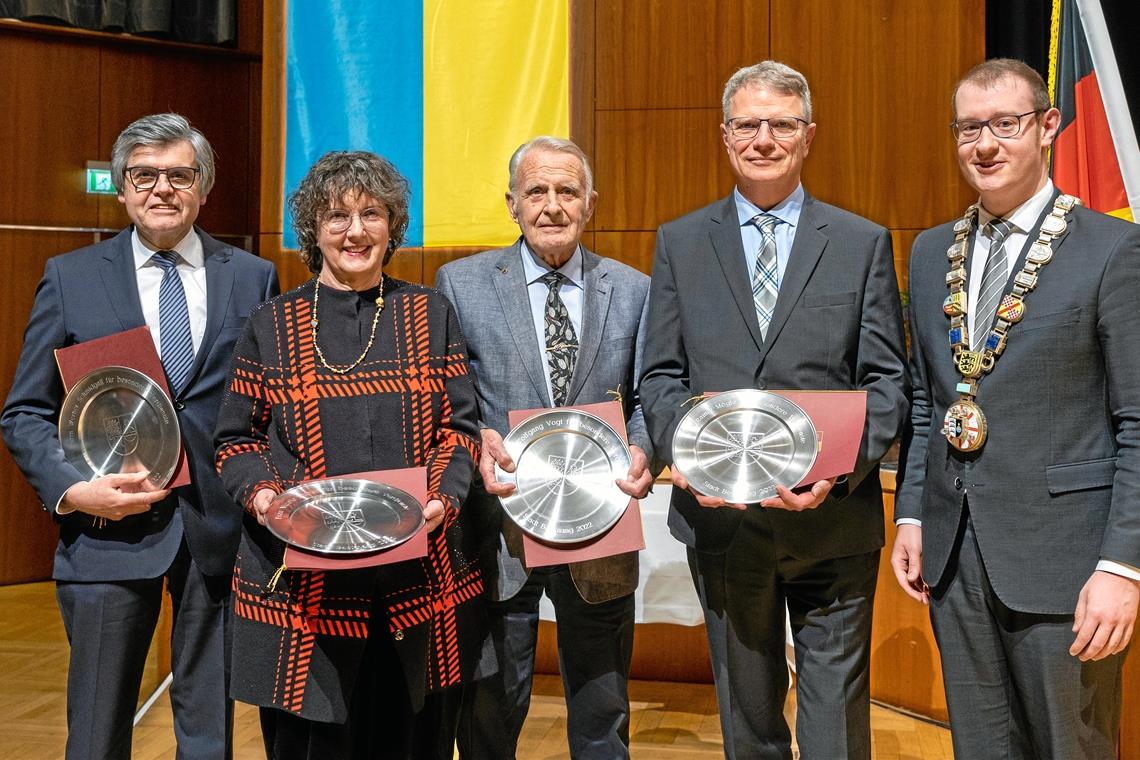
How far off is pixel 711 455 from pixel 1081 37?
2.87 metres

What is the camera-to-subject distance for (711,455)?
6.74 ft

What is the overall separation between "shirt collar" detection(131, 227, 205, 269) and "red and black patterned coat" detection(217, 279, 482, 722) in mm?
355

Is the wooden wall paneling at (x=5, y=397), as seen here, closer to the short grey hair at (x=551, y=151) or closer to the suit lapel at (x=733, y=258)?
the short grey hair at (x=551, y=151)

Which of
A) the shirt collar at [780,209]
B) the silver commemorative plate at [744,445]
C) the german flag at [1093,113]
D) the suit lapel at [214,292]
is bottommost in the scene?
the silver commemorative plate at [744,445]

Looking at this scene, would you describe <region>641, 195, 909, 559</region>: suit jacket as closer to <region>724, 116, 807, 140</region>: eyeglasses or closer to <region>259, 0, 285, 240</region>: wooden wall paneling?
<region>724, 116, 807, 140</region>: eyeglasses

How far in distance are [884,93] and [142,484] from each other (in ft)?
14.3

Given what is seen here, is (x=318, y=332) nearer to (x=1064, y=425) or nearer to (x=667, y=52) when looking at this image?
(x=1064, y=425)

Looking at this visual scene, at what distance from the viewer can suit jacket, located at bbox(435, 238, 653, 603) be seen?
7.73ft

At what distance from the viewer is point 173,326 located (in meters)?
2.31

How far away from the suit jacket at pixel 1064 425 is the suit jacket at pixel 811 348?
0.76 ft

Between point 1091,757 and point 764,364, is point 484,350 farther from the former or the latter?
point 1091,757

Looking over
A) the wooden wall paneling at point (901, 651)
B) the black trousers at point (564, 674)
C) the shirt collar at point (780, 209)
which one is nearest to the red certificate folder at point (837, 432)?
the shirt collar at point (780, 209)

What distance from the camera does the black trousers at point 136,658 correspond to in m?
2.23

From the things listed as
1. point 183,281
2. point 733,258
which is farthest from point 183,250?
point 733,258
